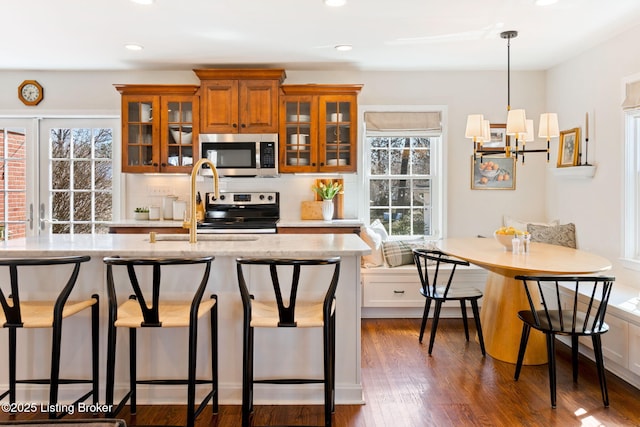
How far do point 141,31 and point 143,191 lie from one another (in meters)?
1.90

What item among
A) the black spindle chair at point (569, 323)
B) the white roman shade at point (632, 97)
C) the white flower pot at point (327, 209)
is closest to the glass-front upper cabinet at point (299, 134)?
the white flower pot at point (327, 209)

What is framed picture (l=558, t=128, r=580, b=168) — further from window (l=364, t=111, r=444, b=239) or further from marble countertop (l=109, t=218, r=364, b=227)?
marble countertop (l=109, t=218, r=364, b=227)

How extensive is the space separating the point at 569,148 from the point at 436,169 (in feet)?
4.38

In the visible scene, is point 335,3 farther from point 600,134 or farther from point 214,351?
point 600,134

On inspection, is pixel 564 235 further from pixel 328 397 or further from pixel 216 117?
pixel 216 117

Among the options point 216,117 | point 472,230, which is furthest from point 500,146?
point 216,117

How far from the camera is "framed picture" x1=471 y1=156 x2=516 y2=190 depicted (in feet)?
17.3

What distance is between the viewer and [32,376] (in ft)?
9.07

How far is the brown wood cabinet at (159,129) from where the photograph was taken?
4934mm

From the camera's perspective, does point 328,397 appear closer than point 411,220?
Yes

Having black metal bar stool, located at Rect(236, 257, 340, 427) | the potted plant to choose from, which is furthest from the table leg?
the potted plant

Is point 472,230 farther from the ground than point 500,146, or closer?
closer

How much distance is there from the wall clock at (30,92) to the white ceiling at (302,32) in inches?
7.2

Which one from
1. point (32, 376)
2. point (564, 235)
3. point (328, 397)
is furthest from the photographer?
point (564, 235)
